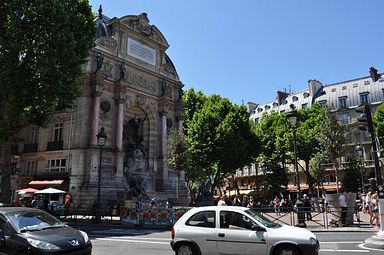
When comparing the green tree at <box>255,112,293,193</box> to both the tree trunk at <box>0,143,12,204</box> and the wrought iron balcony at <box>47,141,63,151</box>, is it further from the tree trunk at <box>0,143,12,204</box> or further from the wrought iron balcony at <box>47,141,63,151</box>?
the tree trunk at <box>0,143,12,204</box>

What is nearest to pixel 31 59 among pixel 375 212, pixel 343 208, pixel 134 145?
pixel 134 145

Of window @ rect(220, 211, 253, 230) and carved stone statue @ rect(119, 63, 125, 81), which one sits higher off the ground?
carved stone statue @ rect(119, 63, 125, 81)

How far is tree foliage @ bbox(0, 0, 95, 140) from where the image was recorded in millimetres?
19484

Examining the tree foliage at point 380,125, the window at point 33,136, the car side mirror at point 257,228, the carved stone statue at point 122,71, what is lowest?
the car side mirror at point 257,228

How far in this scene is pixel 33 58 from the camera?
20.2m

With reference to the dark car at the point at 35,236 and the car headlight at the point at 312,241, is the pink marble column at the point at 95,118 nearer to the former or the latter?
the dark car at the point at 35,236

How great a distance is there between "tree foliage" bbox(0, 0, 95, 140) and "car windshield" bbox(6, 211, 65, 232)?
1279 centimetres

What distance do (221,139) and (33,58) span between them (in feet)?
69.5

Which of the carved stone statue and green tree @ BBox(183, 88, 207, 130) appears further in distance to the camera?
green tree @ BBox(183, 88, 207, 130)

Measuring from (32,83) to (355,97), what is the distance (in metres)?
50.6

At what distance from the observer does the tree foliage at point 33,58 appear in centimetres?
1948

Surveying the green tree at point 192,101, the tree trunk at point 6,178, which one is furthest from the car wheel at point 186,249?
the green tree at point 192,101

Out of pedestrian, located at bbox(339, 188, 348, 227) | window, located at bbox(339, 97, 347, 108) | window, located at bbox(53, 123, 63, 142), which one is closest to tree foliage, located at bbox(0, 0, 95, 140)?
window, located at bbox(53, 123, 63, 142)

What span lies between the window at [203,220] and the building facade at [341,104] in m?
38.6
